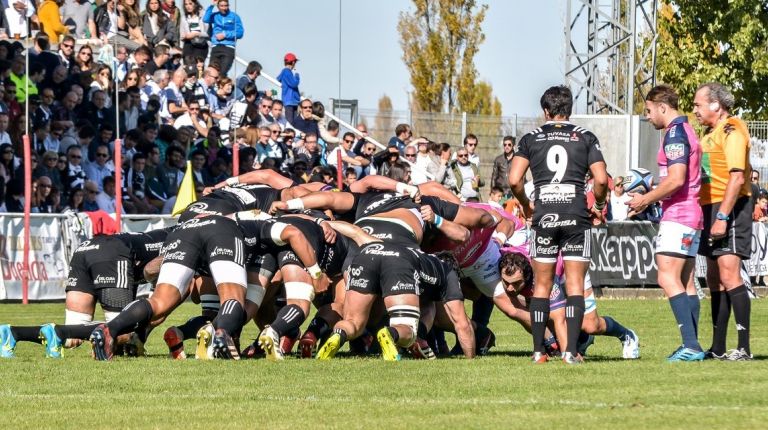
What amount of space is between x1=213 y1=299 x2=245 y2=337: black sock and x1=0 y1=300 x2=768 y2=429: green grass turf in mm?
434

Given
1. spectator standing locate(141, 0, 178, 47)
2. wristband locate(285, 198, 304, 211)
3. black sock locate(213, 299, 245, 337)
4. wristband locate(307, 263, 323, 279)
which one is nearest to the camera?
black sock locate(213, 299, 245, 337)

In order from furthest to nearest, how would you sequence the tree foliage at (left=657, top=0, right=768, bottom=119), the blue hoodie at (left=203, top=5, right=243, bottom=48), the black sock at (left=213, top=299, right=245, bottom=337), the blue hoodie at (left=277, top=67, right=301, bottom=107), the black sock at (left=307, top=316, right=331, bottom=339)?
the tree foliage at (left=657, top=0, right=768, bottom=119) < the blue hoodie at (left=277, top=67, right=301, bottom=107) < the blue hoodie at (left=203, top=5, right=243, bottom=48) < the black sock at (left=307, top=316, right=331, bottom=339) < the black sock at (left=213, top=299, right=245, bottom=337)

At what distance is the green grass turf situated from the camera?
793cm

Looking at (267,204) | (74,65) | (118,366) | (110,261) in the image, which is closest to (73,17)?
(74,65)

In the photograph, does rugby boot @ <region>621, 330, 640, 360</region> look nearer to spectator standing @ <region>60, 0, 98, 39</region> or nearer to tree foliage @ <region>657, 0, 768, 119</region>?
spectator standing @ <region>60, 0, 98, 39</region>

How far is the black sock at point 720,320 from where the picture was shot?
11.4 metres

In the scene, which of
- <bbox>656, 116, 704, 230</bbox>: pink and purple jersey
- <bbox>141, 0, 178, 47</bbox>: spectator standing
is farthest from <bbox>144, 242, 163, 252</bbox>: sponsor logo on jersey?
<bbox>141, 0, 178, 47</bbox>: spectator standing

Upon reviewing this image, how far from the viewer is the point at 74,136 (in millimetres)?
23328

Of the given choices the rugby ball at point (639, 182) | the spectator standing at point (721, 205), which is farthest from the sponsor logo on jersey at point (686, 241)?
the rugby ball at point (639, 182)

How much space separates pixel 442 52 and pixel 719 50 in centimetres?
1150

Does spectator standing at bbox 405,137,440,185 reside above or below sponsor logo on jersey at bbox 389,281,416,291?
above

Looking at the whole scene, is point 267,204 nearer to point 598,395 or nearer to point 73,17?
point 598,395

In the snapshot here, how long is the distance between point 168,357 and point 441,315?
259 cm

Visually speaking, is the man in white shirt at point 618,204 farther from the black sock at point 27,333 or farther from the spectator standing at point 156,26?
the black sock at point 27,333
